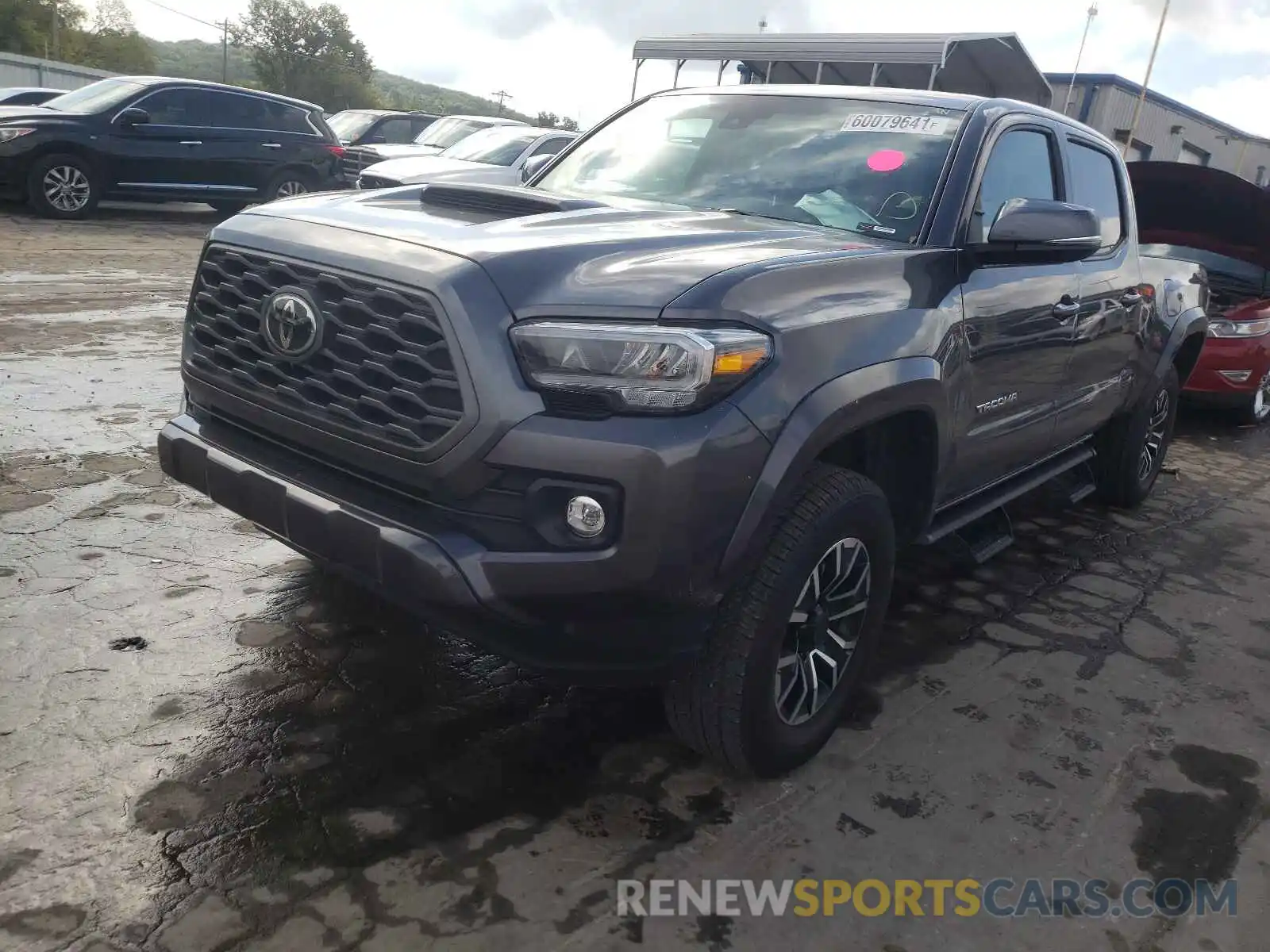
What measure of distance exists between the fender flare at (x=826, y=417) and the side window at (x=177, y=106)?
11.8 metres

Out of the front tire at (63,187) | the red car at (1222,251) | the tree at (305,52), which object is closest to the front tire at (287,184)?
the front tire at (63,187)

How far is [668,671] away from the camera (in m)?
2.46

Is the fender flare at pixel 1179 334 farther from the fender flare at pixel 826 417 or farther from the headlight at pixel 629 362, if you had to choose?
the headlight at pixel 629 362

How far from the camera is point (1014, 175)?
12.4 feet

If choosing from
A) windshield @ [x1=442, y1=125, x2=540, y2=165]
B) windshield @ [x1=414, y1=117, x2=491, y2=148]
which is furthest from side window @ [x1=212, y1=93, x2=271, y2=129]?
windshield @ [x1=414, y1=117, x2=491, y2=148]

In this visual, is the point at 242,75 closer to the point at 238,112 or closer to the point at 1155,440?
the point at 238,112

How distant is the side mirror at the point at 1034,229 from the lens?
10.5ft

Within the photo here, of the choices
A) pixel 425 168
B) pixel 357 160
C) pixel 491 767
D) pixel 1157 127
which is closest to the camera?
pixel 491 767

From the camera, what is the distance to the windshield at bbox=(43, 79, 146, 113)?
11812mm

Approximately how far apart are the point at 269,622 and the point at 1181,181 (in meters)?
7.20

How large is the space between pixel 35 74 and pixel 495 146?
23350 mm

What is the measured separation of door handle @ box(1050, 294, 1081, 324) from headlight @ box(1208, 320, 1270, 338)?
15.3 feet

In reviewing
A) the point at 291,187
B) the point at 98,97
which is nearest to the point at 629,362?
the point at 98,97

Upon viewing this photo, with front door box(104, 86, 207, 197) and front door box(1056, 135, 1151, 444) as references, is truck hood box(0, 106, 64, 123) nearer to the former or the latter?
front door box(104, 86, 207, 197)
